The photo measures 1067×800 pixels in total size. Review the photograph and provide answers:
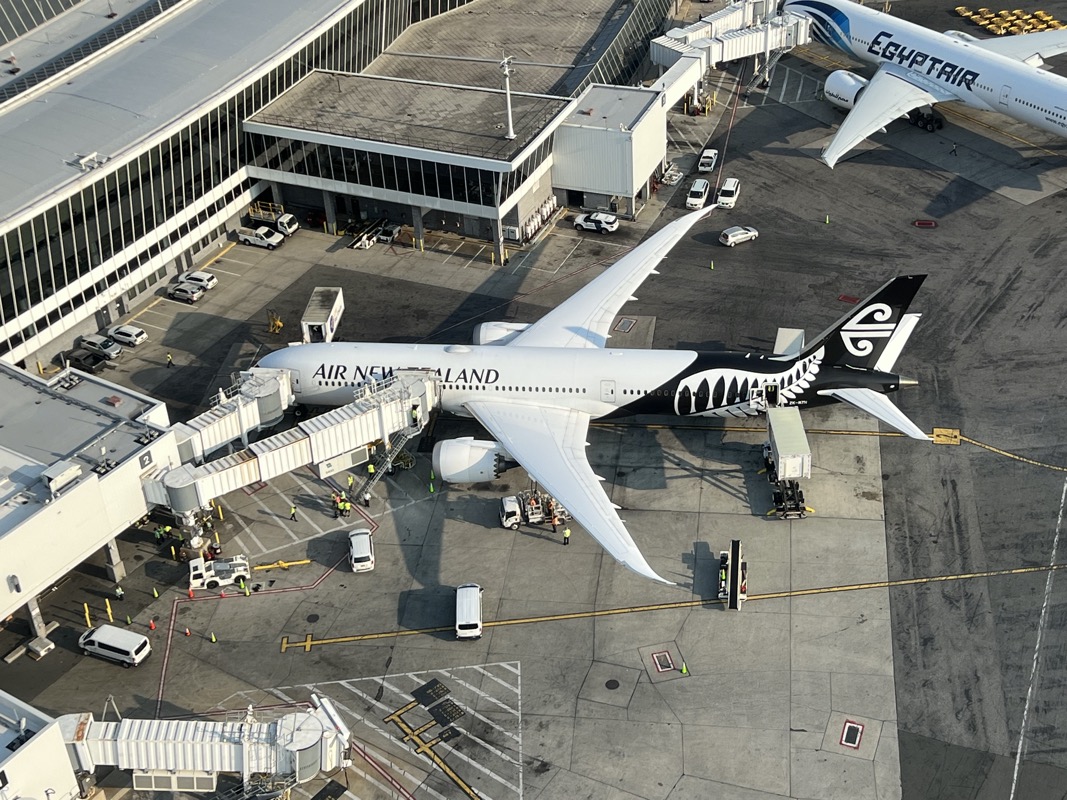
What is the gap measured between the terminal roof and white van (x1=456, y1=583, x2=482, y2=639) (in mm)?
40760

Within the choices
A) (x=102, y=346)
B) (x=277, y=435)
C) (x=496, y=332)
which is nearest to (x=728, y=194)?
(x=496, y=332)

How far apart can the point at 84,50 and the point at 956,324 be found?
75969mm

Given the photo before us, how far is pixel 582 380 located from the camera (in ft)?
248

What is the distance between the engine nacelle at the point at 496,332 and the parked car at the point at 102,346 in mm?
27108

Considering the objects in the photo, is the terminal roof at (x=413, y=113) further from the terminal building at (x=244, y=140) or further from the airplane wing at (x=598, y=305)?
the airplane wing at (x=598, y=305)

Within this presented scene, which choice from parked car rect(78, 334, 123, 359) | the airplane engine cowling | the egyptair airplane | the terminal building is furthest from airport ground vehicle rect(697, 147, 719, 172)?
parked car rect(78, 334, 123, 359)

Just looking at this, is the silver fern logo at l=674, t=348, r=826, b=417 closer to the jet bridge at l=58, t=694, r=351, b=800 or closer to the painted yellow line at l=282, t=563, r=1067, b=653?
the painted yellow line at l=282, t=563, r=1067, b=653

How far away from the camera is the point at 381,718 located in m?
60.2

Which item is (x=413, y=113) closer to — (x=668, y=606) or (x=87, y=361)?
(x=87, y=361)

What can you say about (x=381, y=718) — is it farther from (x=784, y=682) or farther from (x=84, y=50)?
(x=84, y=50)

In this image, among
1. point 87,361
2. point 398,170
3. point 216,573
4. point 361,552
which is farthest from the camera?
point 398,170

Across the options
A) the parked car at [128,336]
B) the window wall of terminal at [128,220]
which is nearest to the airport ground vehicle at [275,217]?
the window wall of terminal at [128,220]

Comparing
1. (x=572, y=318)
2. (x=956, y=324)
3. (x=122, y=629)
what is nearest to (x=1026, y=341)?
(x=956, y=324)

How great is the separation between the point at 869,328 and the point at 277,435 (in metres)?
36.8
